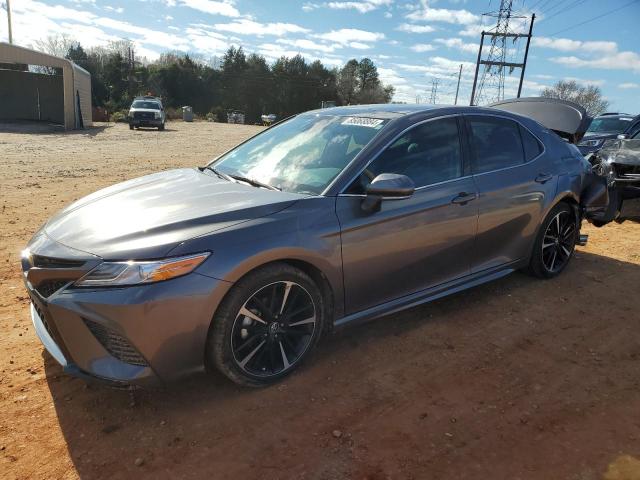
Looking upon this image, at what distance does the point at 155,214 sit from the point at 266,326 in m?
0.95

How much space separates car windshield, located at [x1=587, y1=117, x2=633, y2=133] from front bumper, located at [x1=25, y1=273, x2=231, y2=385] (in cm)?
1452

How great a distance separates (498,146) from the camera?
13.9 ft

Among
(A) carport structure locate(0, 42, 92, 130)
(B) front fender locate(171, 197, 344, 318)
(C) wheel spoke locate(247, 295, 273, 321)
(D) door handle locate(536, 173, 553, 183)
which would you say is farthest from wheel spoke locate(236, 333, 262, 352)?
(A) carport structure locate(0, 42, 92, 130)

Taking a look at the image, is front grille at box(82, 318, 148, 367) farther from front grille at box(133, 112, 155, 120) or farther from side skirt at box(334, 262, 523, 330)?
front grille at box(133, 112, 155, 120)

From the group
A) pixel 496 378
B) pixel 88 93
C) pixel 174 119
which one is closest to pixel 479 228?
pixel 496 378

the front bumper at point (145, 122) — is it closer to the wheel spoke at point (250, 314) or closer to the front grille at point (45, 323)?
the front grille at point (45, 323)

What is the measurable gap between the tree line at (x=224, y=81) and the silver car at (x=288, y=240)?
47.1 m

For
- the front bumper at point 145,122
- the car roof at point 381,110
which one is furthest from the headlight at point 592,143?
the front bumper at point 145,122

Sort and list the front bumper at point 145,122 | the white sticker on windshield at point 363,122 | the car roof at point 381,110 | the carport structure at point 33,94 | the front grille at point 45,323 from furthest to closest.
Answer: the carport structure at point 33,94
the front bumper at point 145,122
the car roof at point 381,110
the white sticker on windshield at point 363,122
the front grille at point 45,323

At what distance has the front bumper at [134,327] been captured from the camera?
8.10 feet

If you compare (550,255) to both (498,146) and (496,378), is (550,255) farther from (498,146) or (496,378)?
(496,378)

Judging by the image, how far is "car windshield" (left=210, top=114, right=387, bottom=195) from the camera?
133 inches

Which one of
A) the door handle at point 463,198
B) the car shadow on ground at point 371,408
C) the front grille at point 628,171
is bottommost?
the car shadow on ground at point 371,408

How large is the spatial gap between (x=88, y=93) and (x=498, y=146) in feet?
99.7
